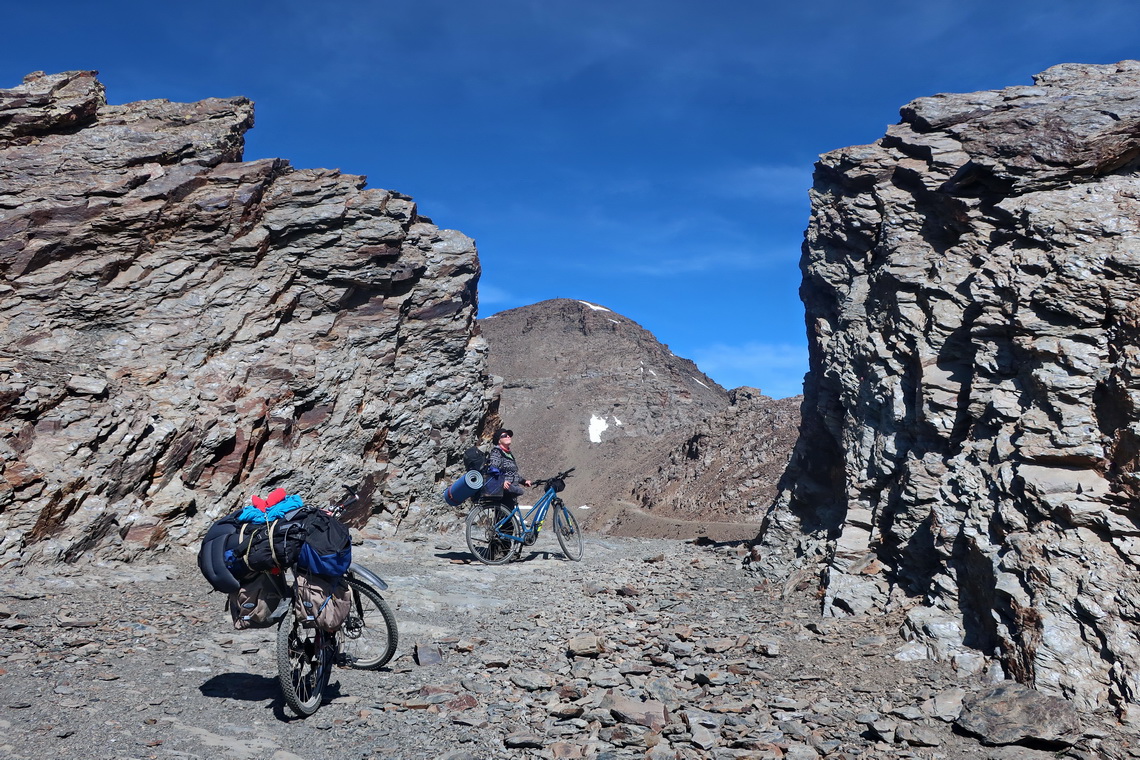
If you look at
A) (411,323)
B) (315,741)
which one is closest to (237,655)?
(315,741)

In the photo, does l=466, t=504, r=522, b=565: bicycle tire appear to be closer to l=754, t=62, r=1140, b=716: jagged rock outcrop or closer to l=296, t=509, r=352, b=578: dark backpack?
l=754, t=62, r=1140, b=716: jagged rock outcrop

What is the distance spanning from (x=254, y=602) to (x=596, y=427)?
6658cm

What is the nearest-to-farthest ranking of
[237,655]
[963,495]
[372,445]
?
[237,655], [963,495], [372,445]

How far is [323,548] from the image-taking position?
18.2 ft

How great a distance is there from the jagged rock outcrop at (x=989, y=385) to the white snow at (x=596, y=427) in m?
57.0

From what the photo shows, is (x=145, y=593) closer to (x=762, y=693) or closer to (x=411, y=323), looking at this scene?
(x=762, y=693)

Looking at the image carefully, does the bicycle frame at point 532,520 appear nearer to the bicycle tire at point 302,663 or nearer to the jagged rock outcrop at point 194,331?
the jagged rock outcrop at point 194,331

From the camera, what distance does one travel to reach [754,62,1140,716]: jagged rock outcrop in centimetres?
602

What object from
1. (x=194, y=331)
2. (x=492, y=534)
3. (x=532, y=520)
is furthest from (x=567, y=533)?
(x=194, y=331)

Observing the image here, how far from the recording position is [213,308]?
49.8 feet

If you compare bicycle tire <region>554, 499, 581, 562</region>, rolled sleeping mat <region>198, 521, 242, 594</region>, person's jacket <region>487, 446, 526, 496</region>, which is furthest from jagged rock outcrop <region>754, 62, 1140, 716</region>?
rolled sleeping mat <region>198, 521, 242, 594</region>

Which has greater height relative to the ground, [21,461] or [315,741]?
[21,461]

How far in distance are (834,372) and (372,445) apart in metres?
10.4

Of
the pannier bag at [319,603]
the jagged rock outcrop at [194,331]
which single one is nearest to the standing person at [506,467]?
the jagged rock outcrop at [194,331]
